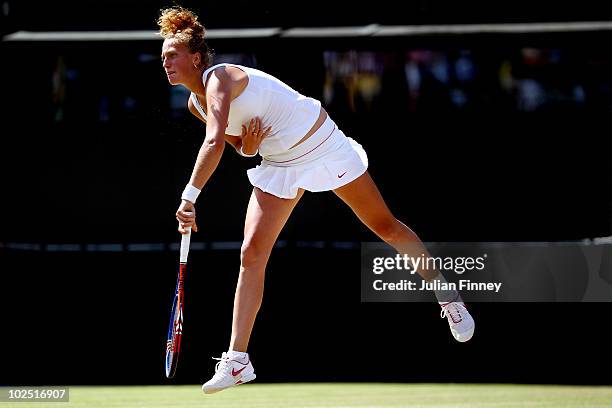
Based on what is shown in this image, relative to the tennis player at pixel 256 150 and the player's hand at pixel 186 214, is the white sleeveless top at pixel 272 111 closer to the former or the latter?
the tennis player at pixel 256 150

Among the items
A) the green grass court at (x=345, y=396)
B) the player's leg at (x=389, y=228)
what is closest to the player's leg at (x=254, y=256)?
the player's leg at (x=389, y=228)

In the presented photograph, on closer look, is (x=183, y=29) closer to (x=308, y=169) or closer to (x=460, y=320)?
(x=308, y=169)

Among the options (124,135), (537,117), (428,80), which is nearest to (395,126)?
→ (428,80)

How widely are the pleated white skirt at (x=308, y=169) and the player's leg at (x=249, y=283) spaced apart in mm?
63

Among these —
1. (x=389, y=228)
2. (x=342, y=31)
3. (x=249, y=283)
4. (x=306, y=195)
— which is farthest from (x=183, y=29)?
(x=306, y=195)

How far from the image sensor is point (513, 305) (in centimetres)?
865

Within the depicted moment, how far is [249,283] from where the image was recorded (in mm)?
5793

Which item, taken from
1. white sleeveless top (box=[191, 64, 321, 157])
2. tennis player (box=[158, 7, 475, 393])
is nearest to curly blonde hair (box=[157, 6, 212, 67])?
tennis player (box=[158, 7, 475, 393])

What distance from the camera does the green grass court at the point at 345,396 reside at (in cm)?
642

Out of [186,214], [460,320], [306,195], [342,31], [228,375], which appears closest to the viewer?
[186,214]

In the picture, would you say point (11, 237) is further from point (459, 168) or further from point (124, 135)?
point (459, 168)

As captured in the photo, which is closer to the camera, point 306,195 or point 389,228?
point 389,228

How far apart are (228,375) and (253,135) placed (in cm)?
105

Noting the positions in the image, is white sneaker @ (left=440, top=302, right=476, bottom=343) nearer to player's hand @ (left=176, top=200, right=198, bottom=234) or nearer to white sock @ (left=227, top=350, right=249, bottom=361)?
white sock @ (left=227, top=350, right=249, bottom=361)
